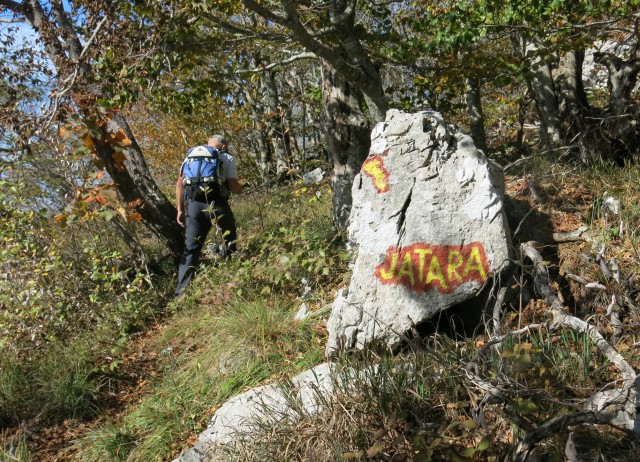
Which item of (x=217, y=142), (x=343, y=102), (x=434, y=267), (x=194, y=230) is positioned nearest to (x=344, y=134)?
(x=343, y=102)

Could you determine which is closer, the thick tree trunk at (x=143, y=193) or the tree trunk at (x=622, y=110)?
the tree trunk at (x=622, y=110)

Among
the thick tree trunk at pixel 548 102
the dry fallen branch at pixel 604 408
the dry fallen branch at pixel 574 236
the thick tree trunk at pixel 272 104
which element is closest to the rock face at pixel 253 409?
the dry fallen branch at pixel 604 408

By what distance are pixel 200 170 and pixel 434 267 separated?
10.5ft

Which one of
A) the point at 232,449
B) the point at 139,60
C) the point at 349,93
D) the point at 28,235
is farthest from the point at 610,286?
the point at 28,235

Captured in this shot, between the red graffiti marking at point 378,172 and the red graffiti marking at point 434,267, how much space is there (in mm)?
627

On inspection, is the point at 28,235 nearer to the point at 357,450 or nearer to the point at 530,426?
the point at 357,450

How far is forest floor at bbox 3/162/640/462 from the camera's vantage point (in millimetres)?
3496

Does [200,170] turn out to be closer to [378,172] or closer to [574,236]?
[378,172]

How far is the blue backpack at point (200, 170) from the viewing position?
5.53 metres

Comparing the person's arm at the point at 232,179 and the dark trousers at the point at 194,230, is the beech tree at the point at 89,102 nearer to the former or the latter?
the dark trousers at the point at 194,230

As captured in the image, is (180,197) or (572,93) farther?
(572,93)

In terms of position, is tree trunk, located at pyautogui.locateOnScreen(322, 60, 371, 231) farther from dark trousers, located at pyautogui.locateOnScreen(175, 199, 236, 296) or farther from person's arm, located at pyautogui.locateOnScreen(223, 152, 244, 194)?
dark trousers, located at pyautogui.locateOnScreen(175, 199, 236, 296)

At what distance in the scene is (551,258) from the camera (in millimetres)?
3906

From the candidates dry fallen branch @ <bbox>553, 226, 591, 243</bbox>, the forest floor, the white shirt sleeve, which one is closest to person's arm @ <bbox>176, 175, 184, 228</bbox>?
the white shirt sleeve
